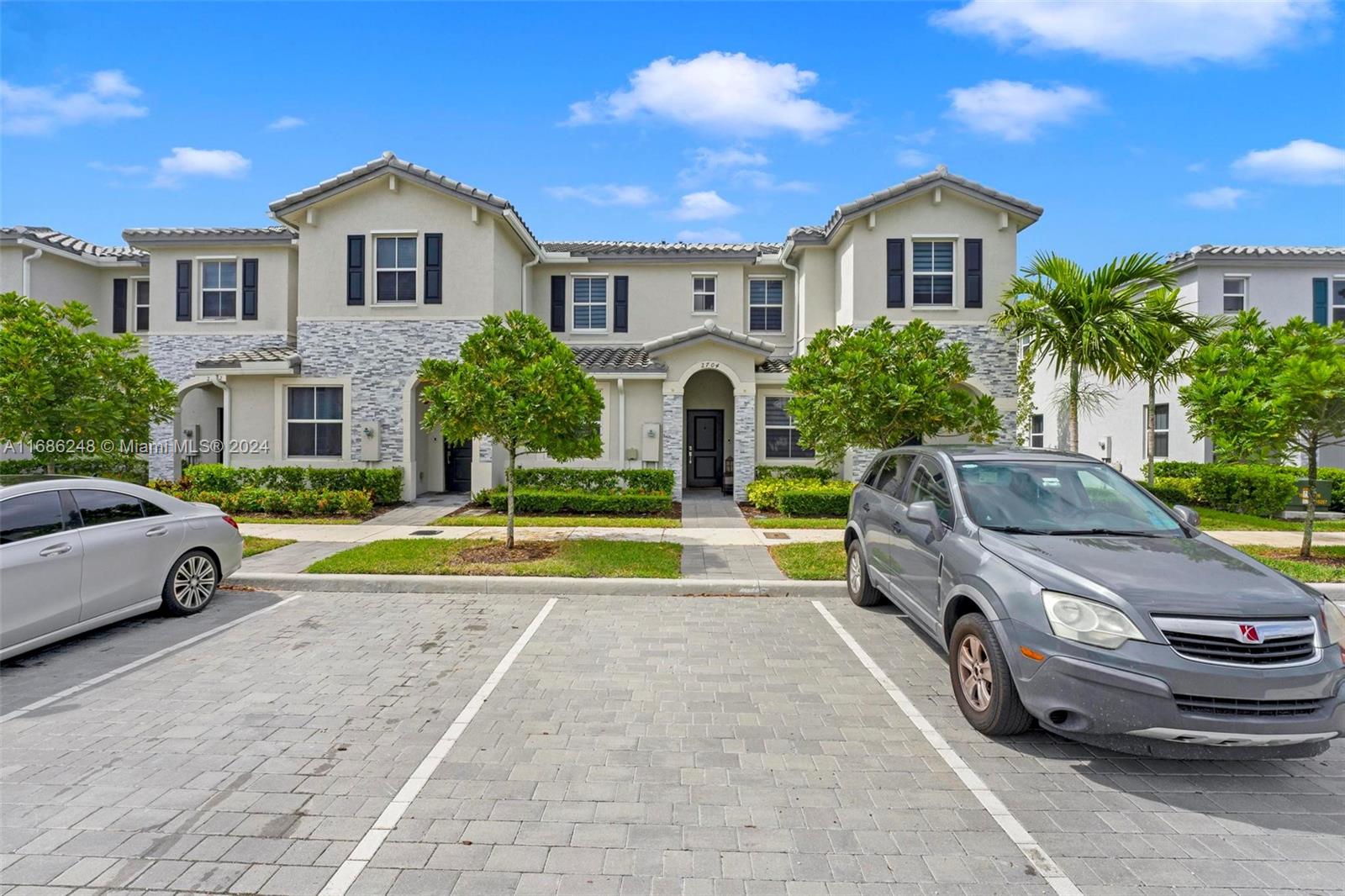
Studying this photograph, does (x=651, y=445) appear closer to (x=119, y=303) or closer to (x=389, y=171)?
(x=389, y=171)

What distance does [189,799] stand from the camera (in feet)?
11.7

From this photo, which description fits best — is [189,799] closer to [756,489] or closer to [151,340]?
[756,489]

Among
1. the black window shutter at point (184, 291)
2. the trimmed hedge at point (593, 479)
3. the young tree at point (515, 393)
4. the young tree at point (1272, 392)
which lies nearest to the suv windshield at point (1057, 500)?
the young tree at point (1272, 392)

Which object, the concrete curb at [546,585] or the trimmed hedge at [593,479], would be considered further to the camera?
the trimmed hedge at [593,479]

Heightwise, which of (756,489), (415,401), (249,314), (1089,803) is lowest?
(1089,803)

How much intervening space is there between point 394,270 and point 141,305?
31.2 ft

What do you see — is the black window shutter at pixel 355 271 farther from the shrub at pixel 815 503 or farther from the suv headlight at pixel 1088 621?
the suv headlight at pixel 1088 621

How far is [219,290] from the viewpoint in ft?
58.2

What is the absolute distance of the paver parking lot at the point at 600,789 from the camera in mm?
2980

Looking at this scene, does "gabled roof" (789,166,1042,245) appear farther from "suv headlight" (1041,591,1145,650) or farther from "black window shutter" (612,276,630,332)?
"suv headlight" (1041,591,1145,650)

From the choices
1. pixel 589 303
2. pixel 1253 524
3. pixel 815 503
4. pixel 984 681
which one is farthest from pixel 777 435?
pixel 984 681

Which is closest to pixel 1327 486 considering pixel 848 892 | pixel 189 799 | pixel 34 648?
pixel 848 892

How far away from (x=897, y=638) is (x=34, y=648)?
7.48 m

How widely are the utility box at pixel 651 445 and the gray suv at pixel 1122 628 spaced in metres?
11.4
